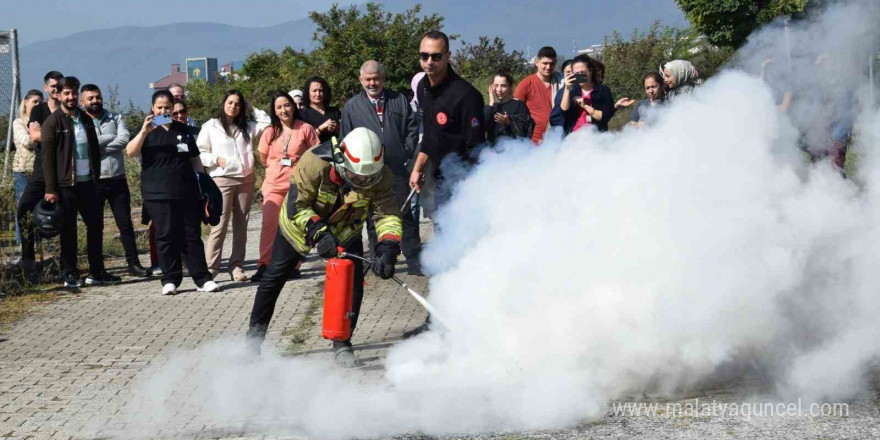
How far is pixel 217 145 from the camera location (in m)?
10.6

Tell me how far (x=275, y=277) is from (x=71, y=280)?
446cm

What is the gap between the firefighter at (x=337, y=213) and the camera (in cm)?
649

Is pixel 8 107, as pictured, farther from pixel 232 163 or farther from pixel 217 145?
pixel 232 163

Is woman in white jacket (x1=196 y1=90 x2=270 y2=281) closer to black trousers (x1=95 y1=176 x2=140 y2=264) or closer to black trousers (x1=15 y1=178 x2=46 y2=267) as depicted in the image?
black trousers (x1=95 y1=176 x2=140 y2=264)

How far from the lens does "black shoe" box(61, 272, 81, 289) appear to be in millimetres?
10633

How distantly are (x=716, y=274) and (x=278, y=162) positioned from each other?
18.6 ft

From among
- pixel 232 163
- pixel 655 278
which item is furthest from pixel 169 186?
pixel 655 278

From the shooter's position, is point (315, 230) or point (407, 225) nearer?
point (315, 230)

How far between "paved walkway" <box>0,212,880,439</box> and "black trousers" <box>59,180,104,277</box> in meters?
0.40

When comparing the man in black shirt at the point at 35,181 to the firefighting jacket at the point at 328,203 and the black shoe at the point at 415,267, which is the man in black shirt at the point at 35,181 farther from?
the firefighting jacket at the point at 328,203

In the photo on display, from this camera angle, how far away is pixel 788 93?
6246mm

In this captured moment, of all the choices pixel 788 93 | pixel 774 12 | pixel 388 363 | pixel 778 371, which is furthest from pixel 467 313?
pixel 774 12

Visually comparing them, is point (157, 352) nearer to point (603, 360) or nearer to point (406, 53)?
point (603, 360)

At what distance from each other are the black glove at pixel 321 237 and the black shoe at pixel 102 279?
16.8 feet
